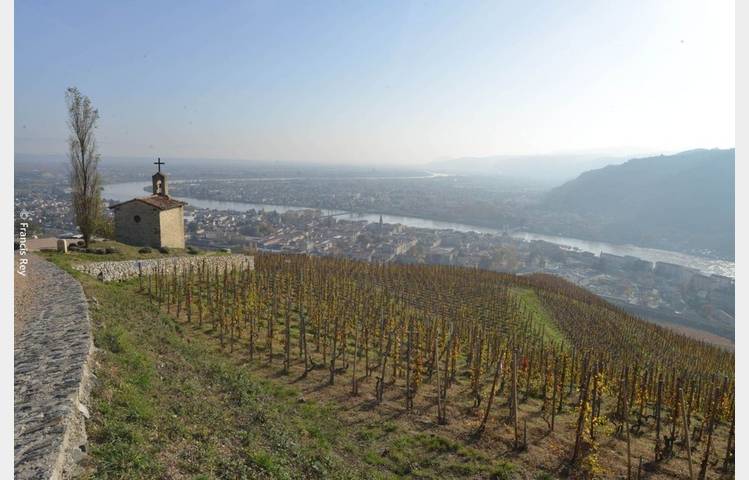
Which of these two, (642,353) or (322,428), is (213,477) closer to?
(322,428)

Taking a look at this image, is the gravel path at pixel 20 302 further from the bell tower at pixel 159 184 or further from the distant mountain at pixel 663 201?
the distant mountain at pixel 663 201

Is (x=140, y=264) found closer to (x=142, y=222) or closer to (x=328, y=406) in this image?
(x=142, y=222)

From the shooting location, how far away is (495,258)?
69.5 metres

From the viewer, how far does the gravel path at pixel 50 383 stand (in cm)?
481

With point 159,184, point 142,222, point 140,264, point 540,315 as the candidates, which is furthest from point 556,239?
point 140,264

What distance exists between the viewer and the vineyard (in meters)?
10.3

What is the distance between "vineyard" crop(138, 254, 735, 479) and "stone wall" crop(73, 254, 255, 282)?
447 mm

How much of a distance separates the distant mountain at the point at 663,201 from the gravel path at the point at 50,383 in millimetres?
97965

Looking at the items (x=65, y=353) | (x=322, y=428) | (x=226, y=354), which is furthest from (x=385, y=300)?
(x=65, y=353)

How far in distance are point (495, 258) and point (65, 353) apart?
66.8m

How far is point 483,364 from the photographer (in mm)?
16391

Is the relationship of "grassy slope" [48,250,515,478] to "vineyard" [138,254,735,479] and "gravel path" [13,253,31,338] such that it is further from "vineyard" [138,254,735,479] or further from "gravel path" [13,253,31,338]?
"gravel path" [13,253,31,338]

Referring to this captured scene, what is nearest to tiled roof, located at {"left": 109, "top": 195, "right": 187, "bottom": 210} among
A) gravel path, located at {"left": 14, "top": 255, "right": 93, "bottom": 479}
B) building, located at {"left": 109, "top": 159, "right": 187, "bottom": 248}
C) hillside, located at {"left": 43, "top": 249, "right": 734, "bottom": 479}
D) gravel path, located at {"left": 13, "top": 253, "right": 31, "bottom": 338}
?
building, located at {"left": 109, "top": 159, "right": 187, "bottom": 248}

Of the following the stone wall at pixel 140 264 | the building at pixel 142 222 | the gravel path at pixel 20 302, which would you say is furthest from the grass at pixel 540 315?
the building at pixel 142 222
